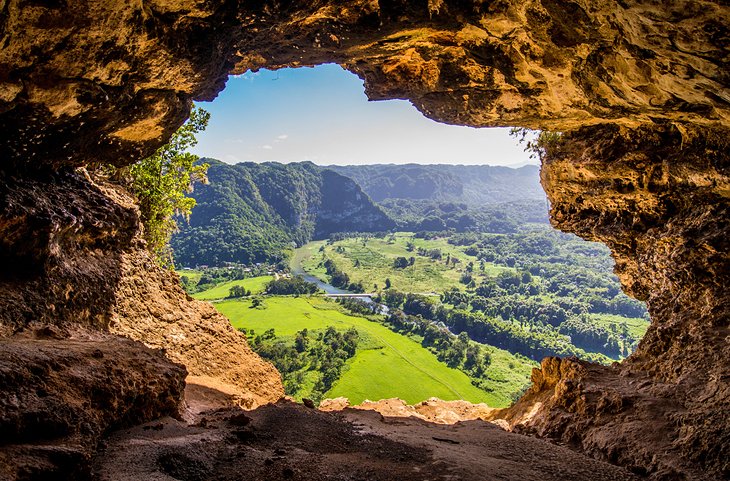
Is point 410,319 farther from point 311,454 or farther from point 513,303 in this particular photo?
point 311,454

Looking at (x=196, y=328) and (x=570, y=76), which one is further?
(x=196, y=328)

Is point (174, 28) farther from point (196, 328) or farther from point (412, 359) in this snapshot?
point (412, 359)

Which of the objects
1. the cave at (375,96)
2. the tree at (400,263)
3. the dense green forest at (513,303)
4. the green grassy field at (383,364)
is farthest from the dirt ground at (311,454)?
the tree at (400,263)

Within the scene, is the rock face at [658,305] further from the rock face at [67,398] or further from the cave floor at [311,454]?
the rock face at [67,398]

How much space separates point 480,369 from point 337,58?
83.0 meters

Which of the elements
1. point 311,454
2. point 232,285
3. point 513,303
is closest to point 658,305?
point 311,454

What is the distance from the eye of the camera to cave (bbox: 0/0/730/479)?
6.84 metres

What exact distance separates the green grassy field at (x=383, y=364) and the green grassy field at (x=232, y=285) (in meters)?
12.7

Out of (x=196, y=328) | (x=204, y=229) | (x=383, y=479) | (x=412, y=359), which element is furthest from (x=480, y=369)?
(x=204, y=229)

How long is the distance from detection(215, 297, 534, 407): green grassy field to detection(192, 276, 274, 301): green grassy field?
1267 cm

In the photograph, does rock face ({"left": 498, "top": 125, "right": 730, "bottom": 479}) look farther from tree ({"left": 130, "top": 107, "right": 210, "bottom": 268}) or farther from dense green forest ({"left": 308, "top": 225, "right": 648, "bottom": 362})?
dense green forest ({"left": 308, "top": 225, "right": 648, "bottom": 362})

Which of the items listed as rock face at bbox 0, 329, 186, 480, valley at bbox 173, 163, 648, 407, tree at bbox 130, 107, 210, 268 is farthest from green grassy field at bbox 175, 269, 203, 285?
rock face at bbox 0, 329, 186, 480

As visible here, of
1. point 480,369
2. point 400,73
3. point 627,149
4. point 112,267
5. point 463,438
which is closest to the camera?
point 463,438

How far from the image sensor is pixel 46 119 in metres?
8.73
